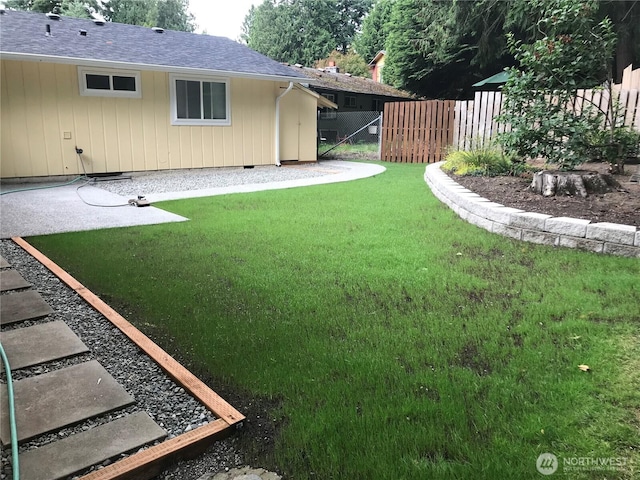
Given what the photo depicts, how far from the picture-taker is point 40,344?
258cm

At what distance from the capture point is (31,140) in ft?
29.1

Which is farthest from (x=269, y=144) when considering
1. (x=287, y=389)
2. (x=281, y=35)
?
(x=281, y=35)

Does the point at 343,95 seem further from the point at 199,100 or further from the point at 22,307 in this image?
the point at 22,307

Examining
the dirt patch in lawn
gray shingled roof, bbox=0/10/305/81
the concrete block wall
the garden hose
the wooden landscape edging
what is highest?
gray shingled roof, bbox=0/10/305/81

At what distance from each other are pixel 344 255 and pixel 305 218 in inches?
66.3

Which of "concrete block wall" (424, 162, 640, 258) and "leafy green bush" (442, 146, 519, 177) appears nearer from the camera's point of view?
"concrete block wall" (424, 162, 640, 258)

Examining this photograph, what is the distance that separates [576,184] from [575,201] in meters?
0.35

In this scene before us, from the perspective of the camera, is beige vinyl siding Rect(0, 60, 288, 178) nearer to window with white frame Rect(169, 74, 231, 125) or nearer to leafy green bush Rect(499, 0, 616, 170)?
window with white frame Rect(169, 74, 231, 125)

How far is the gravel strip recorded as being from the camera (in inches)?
342

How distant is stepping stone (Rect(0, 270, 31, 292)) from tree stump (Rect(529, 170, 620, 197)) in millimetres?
5345

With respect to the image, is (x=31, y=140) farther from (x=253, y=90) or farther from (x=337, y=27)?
(x=337, y=27)

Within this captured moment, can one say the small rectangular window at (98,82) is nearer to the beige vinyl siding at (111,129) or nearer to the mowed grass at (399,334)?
the beige vinyl siding at (111,129)

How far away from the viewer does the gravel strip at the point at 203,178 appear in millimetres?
8688

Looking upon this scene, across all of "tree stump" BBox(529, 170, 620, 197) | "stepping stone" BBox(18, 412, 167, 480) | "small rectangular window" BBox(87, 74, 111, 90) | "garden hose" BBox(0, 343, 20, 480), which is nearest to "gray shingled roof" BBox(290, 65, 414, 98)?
"small rectangular window" BBox(87, 74, 111, 90)
